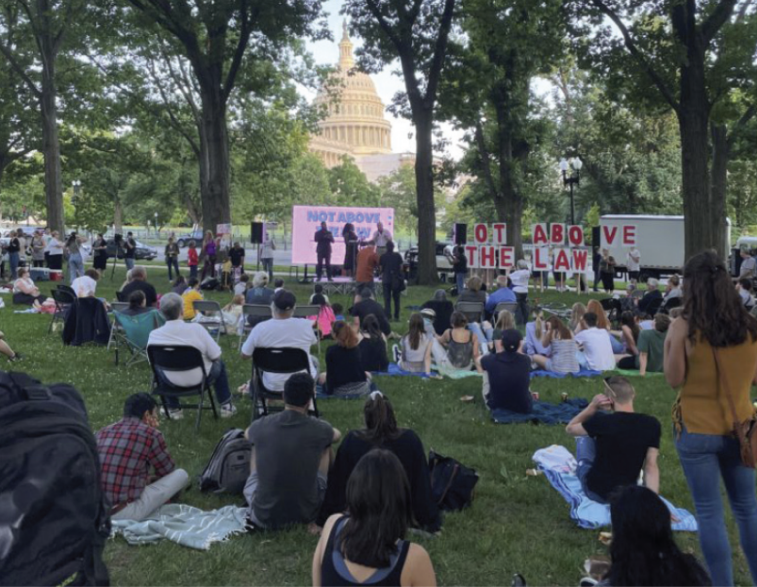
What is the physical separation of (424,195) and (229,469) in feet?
61.5

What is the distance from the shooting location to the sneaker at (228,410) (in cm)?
802

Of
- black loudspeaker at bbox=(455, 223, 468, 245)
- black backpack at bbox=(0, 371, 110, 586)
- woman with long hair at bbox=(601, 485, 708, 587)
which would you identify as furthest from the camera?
black loudspeaker at bbox=(455, 223, 468, 245)

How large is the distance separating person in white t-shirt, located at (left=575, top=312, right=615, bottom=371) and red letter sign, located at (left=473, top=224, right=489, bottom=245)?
7.53 metres

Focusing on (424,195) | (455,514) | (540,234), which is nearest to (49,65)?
(424,195)

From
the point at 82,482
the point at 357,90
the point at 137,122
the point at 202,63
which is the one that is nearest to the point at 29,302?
the point at 202,63

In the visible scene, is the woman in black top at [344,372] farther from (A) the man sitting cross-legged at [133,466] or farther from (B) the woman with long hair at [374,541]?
(B) the woman with long hair at [374,541]

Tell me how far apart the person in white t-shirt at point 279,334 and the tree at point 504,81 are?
14.0 meters

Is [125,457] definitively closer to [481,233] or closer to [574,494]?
[574,494]

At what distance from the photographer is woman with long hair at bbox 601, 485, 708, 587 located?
104 inches

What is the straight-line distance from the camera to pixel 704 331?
11.9ft

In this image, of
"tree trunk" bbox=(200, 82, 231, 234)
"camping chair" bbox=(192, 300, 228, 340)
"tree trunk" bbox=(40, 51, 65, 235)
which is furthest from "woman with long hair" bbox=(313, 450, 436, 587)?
"tree trunk" bbox=(40, 51, 65, 235)

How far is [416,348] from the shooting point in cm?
1024

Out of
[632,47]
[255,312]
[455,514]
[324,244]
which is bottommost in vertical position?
[455,514]

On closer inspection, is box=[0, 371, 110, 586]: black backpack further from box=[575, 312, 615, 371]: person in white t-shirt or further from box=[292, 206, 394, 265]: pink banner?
box=[292, 206, 394, 265]: pink banner
